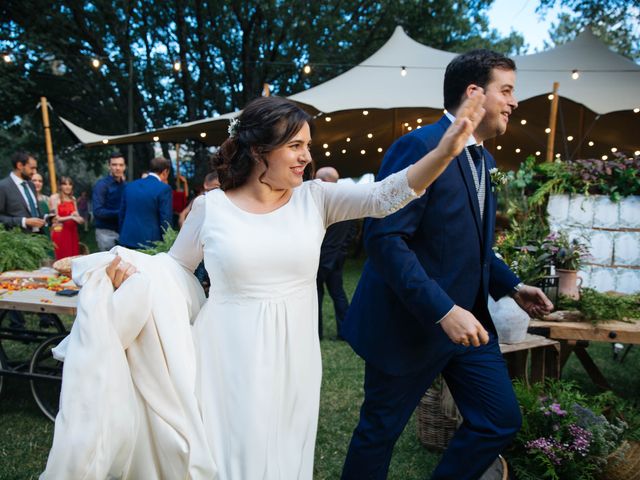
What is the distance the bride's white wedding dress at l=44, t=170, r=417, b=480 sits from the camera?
1.73 meters

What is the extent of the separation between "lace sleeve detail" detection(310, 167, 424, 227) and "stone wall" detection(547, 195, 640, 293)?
291cm

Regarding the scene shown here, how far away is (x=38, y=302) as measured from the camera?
3.41m

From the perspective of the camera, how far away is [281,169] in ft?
6.24

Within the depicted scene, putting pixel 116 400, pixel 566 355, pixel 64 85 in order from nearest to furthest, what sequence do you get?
pixel 116 400 < pixel 566 355 < pixel 64 85

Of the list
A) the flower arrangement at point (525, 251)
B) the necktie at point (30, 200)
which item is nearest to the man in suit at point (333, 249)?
the flower arrangement at point (525, 251)

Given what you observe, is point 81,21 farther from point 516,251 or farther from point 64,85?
point 516,251

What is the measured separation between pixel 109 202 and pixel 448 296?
596cm

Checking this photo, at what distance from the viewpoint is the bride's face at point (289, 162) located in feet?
6.22

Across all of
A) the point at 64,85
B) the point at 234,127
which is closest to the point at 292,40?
the point at 64,85

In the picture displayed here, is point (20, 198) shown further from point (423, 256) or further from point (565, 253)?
point (565, 253)

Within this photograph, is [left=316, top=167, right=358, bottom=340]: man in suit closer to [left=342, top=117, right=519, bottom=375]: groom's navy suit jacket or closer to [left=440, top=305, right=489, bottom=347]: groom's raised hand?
[left=342, top=117, right=519, bottom=375]: groom's navy suit jacket

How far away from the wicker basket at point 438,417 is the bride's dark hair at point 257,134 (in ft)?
6.50

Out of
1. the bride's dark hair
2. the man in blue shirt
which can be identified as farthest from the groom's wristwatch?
the man in blue shirt

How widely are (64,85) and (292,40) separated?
26.9 feet
